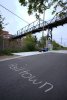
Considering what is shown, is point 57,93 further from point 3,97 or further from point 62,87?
point 3,97

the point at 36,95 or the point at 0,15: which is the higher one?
the point at 0,15

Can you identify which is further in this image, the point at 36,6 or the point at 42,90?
the point at 36,6

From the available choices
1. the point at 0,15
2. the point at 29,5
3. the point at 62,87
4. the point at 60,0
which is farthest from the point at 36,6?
the point at 0,15

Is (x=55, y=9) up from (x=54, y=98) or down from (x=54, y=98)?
up

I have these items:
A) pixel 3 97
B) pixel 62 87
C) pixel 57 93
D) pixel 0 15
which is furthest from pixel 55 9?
pixel 0 15

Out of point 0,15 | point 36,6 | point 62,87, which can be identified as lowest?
point 62,87

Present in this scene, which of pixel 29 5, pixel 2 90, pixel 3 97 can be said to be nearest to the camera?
pixel 3 97

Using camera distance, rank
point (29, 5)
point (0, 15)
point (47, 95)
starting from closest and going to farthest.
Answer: point (47, 95)
point (29, 5)
point (0, 15)

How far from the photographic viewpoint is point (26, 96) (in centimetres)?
670

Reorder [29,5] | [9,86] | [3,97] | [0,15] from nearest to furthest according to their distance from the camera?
[3,97] → [9,86] → [29,5] → [0,15]

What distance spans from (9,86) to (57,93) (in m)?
1.90

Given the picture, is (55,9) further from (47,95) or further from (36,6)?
(47,95)

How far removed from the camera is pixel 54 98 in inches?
260

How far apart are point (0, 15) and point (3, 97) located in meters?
Answer: 27.6
